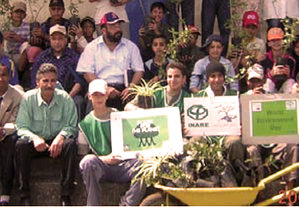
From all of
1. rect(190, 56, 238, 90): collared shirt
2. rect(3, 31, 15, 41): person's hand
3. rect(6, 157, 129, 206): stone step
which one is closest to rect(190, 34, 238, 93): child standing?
rect(190, 56, 238, 90): collared shirt

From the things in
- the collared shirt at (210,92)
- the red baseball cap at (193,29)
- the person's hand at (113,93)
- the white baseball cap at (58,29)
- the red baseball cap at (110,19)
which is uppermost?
the red baseball cap at (110,19)

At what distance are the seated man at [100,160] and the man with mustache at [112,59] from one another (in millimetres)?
1272

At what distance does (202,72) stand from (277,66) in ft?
2.99

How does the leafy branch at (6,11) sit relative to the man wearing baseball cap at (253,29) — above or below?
above

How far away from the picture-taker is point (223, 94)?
10.9 meters

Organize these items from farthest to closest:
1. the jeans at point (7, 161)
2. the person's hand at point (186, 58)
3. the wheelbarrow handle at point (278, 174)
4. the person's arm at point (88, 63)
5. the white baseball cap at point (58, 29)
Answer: the white baseball cap at point (58, 29)
the person's hand at point (186, 58)
the person's arm at point (88, 63)
the jeans at point (7, 161)
the wheelbarrow handle at point (278, 174)

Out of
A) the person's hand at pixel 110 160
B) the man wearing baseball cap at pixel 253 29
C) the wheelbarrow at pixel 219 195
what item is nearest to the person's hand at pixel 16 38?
the man wearing baseball cap at pixel 253 29

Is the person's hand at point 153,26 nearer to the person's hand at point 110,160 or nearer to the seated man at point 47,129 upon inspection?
the seated man at point 47,129

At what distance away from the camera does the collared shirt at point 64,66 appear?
40.4ft

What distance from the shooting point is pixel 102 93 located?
35.1 ft

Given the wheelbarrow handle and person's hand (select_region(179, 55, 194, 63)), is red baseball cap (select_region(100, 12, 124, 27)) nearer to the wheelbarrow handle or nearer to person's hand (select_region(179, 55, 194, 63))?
person's hand (select_region(179, 55, 194, 63))

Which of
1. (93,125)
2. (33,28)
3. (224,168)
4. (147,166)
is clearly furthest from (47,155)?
(33,28)

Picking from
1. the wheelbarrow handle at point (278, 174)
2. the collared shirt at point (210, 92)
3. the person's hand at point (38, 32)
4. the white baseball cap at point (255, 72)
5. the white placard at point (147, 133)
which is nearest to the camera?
the wheelbarrow handle at point (278, 174)

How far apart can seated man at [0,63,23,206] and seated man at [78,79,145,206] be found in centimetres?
78
